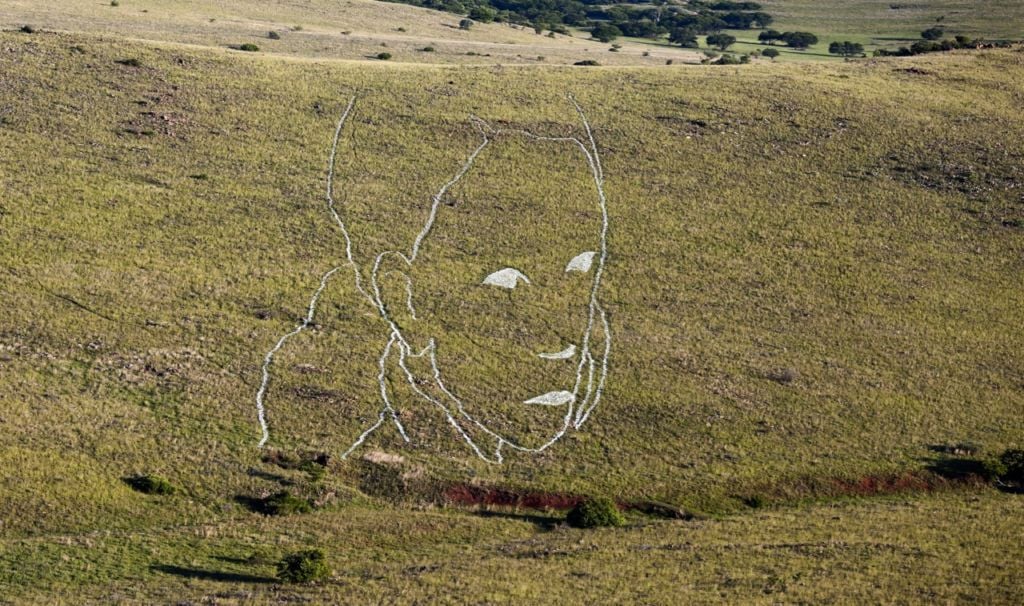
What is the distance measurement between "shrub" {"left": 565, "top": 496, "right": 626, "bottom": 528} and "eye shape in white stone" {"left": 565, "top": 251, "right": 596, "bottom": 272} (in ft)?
56.5

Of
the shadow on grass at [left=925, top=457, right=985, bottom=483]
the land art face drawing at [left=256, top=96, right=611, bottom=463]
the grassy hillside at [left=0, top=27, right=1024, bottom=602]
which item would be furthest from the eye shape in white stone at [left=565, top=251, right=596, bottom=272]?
the shadow on grass at [left=925, top=457, right=985, bottom=483]

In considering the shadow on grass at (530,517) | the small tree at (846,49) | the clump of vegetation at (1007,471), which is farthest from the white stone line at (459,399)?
the small tree at (846,49)

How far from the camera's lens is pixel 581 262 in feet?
167

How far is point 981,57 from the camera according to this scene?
83188mm

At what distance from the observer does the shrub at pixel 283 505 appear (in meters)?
32.7

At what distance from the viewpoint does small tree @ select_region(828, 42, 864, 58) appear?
442ft

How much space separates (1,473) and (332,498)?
922 centimetres

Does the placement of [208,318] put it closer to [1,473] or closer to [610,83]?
[1,473]

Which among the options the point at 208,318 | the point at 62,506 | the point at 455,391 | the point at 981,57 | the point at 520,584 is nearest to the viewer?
the point at 520,584

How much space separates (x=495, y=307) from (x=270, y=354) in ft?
30.5

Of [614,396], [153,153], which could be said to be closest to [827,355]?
[614,396]

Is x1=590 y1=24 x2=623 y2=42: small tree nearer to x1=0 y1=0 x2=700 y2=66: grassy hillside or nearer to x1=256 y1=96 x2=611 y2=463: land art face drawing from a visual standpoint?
x1=0 y1=0 x2=700 y2=66: grassy hillside

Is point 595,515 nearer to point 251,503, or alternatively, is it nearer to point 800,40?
point 251,503

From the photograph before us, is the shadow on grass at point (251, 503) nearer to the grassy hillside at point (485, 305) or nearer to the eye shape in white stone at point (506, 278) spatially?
the grassy hillside at point (485, 305)
